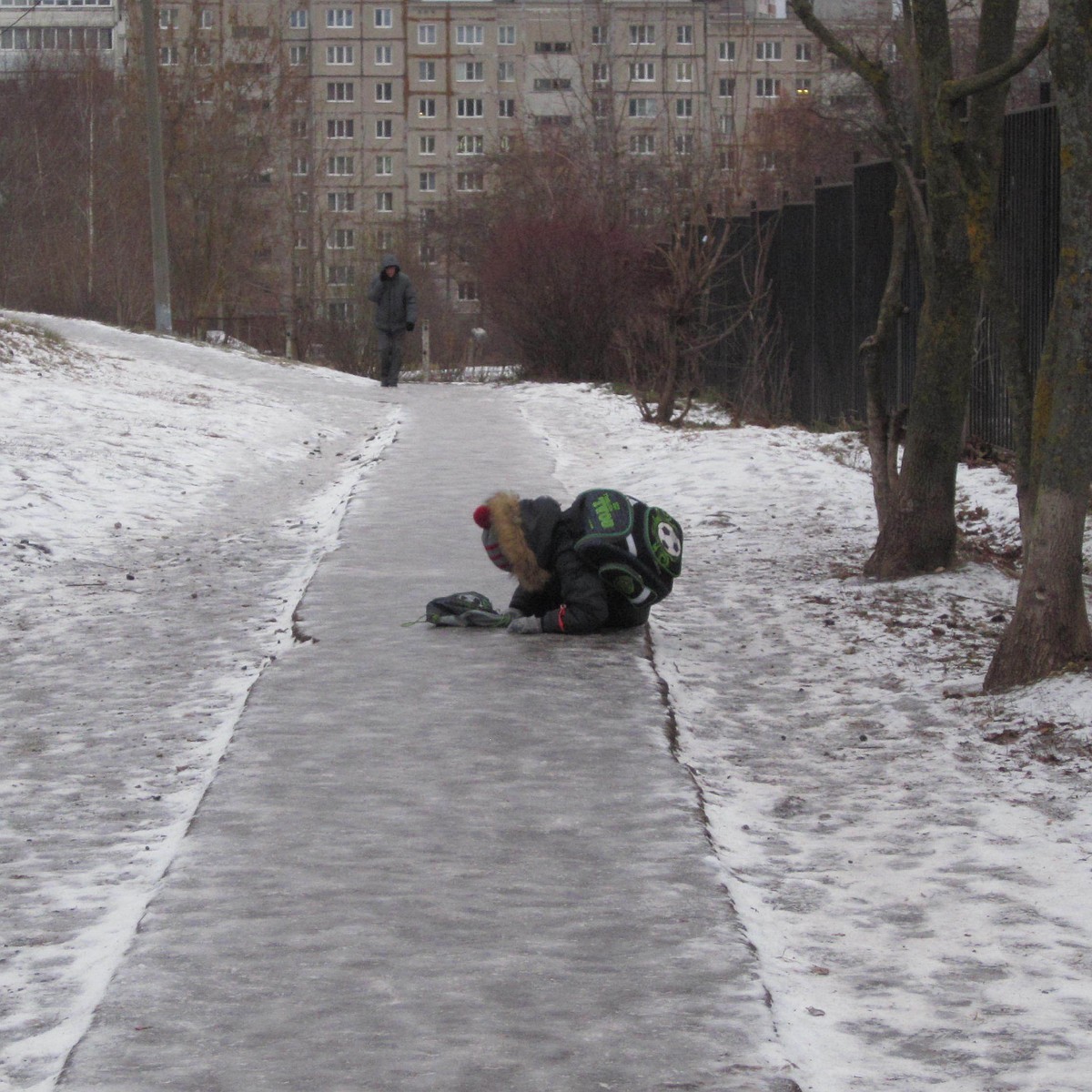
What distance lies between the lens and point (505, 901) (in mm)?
4574

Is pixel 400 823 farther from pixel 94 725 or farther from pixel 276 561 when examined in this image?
pixel 276 561

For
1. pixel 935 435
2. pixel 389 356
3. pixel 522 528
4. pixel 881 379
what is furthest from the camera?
pixel 389 356

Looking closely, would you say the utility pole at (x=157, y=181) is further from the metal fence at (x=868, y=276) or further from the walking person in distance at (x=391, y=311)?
the metal fence at (x=868, y=276)

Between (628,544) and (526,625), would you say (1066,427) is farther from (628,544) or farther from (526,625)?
(526,625)

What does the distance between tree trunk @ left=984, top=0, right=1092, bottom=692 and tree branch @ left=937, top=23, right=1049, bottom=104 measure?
0.35m

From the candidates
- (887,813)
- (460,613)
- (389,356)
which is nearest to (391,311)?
(389,356)

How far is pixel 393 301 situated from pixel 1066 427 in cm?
1682

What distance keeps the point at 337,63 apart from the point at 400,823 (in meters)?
96.4

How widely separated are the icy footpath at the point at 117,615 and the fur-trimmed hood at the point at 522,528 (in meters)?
1.11

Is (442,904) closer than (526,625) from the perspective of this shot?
Yes

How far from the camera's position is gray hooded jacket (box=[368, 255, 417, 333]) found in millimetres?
22672

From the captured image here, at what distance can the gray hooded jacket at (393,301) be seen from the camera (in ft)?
74.4

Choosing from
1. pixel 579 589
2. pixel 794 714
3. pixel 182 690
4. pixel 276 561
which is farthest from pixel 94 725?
pixel 276 561

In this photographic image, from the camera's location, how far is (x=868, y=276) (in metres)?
15.5
